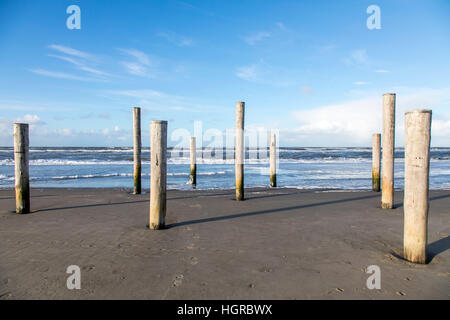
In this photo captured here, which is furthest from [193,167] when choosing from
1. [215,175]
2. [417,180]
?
[417,180]

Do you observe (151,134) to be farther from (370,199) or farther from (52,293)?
(370,199)

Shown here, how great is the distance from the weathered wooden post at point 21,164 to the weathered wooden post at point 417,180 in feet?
24.4

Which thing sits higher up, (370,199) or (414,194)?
(414,194)

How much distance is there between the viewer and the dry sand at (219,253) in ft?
10.7

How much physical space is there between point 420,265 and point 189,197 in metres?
6.66

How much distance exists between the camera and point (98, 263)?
156 inches

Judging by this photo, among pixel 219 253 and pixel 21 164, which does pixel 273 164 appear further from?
pixel 21 164

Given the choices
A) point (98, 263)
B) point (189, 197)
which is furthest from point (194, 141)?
point (98, 263)

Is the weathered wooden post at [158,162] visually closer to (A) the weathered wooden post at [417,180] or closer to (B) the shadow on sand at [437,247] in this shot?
(A) the weathered wooden post at [417,180]

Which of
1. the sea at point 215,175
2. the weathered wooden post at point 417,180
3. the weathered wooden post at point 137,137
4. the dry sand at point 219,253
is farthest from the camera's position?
the sea at point 215,175

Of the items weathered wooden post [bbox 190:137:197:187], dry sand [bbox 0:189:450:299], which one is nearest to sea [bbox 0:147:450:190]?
weathered wooden post [bbox 190:137:197:187]

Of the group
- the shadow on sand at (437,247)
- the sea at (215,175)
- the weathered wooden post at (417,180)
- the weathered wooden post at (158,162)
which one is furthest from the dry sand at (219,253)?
the sea at (215,175)

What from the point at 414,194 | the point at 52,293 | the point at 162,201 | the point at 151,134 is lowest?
the point at 52,293

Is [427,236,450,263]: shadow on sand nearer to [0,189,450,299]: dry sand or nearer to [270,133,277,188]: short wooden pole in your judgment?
[0,189,450,299]: dry sand
